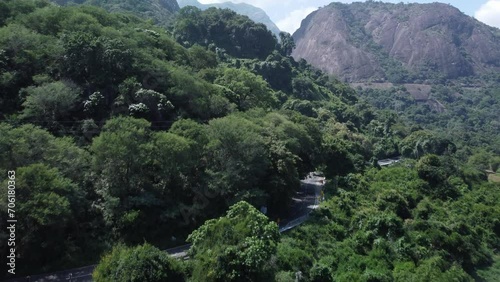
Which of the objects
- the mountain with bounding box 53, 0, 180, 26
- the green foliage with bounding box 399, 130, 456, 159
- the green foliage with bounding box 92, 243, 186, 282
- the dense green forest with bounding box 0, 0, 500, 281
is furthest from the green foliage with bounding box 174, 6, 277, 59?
the green foliage with bounding box 92, 243, 186, 282

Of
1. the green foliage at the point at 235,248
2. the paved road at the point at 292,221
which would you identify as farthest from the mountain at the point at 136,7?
the green foliage at the point at 235,248

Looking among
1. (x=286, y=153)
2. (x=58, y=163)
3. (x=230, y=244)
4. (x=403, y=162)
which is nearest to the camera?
(x=230, y=244)

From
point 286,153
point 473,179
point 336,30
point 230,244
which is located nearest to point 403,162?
point 473,179

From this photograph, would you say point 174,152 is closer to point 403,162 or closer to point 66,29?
point 66,29

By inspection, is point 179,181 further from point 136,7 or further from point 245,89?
point 136,7

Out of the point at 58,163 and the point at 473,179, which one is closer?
the point at 58,163

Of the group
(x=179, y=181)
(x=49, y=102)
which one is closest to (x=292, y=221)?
(x=179, y=181)
